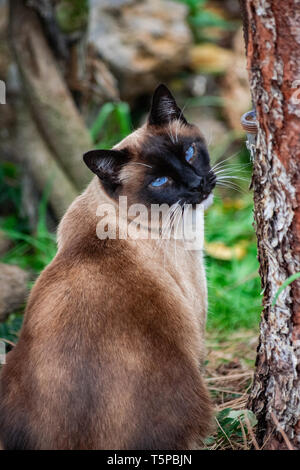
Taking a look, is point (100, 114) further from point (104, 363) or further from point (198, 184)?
point (104, 363)

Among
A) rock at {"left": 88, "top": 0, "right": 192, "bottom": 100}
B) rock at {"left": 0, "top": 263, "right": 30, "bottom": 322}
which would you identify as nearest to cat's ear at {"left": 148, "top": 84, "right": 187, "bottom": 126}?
rock at {"left": 0, "top": 263, "right": 30, "bottom": 322}

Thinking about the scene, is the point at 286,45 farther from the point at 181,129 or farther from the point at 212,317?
the point at 212,317

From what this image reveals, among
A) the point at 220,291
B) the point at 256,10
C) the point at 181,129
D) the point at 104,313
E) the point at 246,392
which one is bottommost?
the point at 246,392

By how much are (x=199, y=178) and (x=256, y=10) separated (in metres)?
0.76

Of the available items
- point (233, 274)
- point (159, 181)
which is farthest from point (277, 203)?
point (233, 274)

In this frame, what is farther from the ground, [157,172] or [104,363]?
[157,172]

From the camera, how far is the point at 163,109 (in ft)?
A: 7.80

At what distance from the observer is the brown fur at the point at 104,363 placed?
5.68ft

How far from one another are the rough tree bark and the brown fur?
0.25 metres

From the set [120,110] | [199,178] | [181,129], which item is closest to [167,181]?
[199,178]

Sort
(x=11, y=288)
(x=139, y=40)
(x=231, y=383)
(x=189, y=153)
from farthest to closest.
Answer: (x=139, y=40), (x=11, y=288), (x=231, y=383), (x=189, y=153)

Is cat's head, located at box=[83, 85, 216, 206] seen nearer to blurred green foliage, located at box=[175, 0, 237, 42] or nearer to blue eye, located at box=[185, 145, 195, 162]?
blue eye, located at box=[185, 145, 195, 162]

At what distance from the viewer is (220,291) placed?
3668 mm

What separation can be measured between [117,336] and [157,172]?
0.74m
